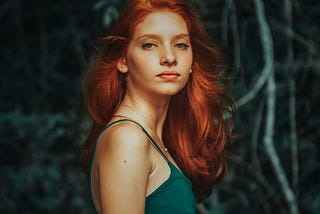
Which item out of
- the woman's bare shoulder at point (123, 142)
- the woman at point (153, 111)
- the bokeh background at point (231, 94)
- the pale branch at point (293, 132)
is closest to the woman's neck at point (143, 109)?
the woman at point (153, 111)

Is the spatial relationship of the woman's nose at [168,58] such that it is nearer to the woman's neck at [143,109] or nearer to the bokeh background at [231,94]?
the woman's neck at [143,109]

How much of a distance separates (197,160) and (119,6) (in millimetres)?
1260

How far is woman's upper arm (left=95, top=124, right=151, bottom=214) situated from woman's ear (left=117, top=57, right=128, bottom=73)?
221mm

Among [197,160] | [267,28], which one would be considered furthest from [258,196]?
[197,160]

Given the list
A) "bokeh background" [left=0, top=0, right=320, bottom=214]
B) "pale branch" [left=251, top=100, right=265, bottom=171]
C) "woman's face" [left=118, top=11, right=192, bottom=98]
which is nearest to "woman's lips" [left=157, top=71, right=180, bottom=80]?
"woman's face" [left=118, top=11, right=192, bottom=98]

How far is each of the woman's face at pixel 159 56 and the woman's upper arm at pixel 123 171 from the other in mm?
163

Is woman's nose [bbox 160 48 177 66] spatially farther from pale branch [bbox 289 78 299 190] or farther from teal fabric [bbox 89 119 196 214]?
pale branch [bbox 289 78 299 190]

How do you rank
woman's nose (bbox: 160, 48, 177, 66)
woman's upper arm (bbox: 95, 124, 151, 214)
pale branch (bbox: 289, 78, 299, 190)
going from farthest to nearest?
pale branch (bbox: 289, 78, 299, 190) → woman's nose (bbox: 160, 48, 177, 66) → woman's upper arm (bbox: 95, 124, 151, 214)

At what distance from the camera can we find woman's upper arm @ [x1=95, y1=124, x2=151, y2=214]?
4.30ft

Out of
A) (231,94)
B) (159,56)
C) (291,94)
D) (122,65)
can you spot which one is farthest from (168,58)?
(291,94)

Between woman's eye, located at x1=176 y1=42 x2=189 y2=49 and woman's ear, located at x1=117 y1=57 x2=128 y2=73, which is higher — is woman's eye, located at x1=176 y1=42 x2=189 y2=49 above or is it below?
above

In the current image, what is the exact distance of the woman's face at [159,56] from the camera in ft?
4.81

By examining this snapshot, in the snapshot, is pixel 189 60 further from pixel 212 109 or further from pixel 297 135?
pixel 297 135

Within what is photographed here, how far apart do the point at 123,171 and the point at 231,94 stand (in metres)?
1.52
